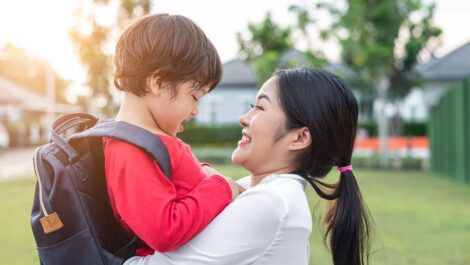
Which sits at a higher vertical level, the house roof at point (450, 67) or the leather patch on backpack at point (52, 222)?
the leather patch on backpack at point (52, 222)

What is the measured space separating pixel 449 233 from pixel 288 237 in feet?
20.7

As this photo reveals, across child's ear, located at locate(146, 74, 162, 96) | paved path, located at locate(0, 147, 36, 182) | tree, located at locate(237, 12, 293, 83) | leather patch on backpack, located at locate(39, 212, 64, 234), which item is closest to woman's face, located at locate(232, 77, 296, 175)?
child's ear, located at locate(146, 74, 162, 96)

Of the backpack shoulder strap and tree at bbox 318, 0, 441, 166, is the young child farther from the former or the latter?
tree at bbox 318, 0, 441, 166

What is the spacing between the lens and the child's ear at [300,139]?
2.17 meters

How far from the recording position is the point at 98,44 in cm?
1956

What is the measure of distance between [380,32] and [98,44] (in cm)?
933

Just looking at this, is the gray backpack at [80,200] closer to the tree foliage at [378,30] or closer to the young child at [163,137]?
the young child at [163,137]

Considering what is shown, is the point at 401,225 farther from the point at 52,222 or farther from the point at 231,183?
the point at 52,222

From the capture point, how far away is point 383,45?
22.6 metres

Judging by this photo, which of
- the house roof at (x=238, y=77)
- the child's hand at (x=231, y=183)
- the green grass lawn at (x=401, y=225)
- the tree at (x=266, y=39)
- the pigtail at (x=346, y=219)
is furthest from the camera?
the house roof at (x=238, y=77)

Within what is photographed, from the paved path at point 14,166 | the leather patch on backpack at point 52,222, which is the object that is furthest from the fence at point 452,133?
the leather patch on backpack at point 52,222

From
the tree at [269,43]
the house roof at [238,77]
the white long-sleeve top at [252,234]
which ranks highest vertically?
the white long-sleeve top at [252,234]

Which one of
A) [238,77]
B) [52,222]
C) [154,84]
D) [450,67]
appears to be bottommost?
[450,67]

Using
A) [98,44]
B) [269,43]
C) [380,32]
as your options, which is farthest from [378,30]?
[98,44]
